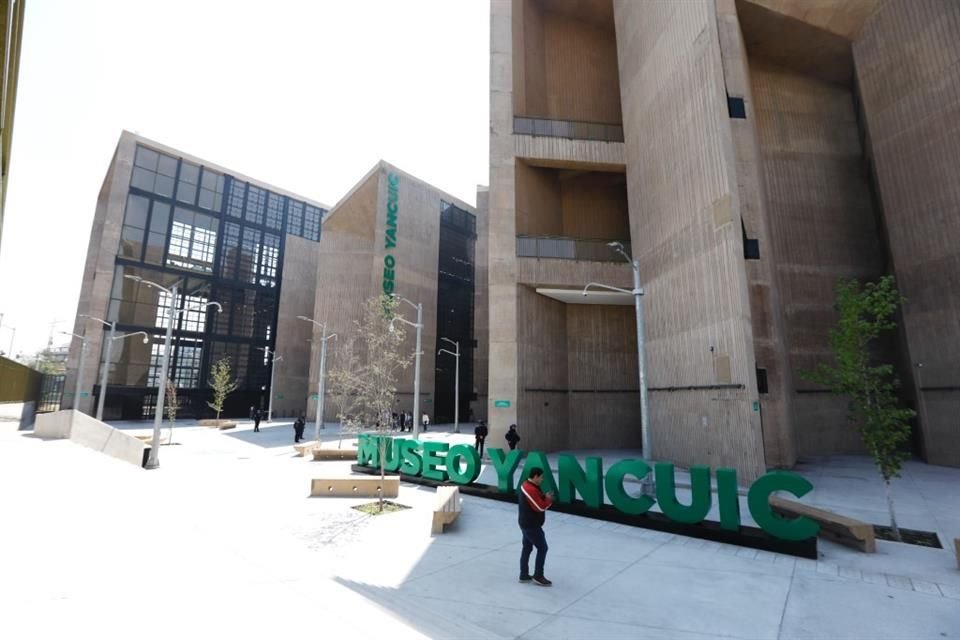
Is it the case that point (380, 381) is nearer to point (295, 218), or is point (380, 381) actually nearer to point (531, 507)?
point (531, 507)

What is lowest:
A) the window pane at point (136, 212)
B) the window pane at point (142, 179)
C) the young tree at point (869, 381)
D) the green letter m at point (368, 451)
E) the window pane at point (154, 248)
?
the green letter m at point (368, 451)

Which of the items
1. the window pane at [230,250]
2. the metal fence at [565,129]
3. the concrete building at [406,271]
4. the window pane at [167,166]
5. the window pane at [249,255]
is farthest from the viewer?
the window pane at [249,255]

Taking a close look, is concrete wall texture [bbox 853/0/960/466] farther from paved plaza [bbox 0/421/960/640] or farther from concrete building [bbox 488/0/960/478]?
paved plaza [bbox 0/421/960/640]

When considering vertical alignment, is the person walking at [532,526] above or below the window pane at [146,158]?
below

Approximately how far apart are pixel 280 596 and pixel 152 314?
186ft

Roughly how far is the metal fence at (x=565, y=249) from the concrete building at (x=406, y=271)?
867 inches

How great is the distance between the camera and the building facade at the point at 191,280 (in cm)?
4816

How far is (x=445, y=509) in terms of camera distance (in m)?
10.3

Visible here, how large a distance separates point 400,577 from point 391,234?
4370 cm

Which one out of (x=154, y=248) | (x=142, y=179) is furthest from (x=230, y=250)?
(x=142, y=179)

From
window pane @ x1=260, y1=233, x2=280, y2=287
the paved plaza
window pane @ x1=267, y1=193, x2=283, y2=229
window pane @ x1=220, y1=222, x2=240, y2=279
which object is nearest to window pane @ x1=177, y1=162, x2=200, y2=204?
window pane @ x1=220, y1=222, x2=240, y2=279

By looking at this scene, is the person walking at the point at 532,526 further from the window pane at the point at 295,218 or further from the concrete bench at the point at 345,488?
the window pane at the point at 295,218

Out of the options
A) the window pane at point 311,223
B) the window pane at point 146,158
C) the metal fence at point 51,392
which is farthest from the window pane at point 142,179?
the metal fence at point 51,392

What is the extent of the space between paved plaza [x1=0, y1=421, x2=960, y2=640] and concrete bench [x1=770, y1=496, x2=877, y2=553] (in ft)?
0.96
